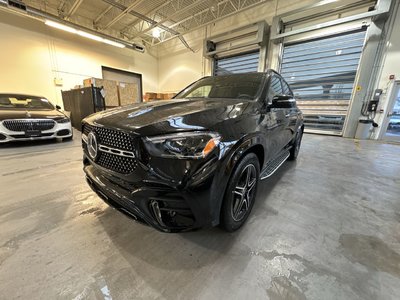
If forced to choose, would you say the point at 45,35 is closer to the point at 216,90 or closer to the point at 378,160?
the point at 216,90

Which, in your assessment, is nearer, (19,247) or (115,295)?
(115,295)

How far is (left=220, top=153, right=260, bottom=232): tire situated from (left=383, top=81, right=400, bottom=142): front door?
23.9ft

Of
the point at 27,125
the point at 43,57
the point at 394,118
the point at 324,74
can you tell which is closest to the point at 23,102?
the point at 27,125

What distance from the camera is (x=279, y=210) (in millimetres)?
1723

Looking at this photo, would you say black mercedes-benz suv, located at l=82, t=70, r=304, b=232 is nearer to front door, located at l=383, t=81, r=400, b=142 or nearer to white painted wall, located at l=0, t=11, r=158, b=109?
front door, located at l=383, t=81, r=400, b=142

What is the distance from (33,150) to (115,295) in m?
4.15

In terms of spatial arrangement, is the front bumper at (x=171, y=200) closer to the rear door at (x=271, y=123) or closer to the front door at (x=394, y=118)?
the rear door at (x=271, y=123)

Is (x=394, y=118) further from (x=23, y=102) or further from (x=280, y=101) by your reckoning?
(x=23, y=102)

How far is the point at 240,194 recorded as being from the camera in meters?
1.31

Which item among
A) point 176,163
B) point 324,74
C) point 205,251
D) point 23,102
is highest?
point 324,74

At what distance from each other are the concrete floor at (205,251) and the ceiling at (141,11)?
7.18 meters

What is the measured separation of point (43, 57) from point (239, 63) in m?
8.84

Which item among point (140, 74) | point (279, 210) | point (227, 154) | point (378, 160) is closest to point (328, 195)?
point (279, 210)

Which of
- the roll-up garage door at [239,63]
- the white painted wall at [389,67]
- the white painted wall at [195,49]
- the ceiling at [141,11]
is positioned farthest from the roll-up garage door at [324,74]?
the ceiling at [141,11]
